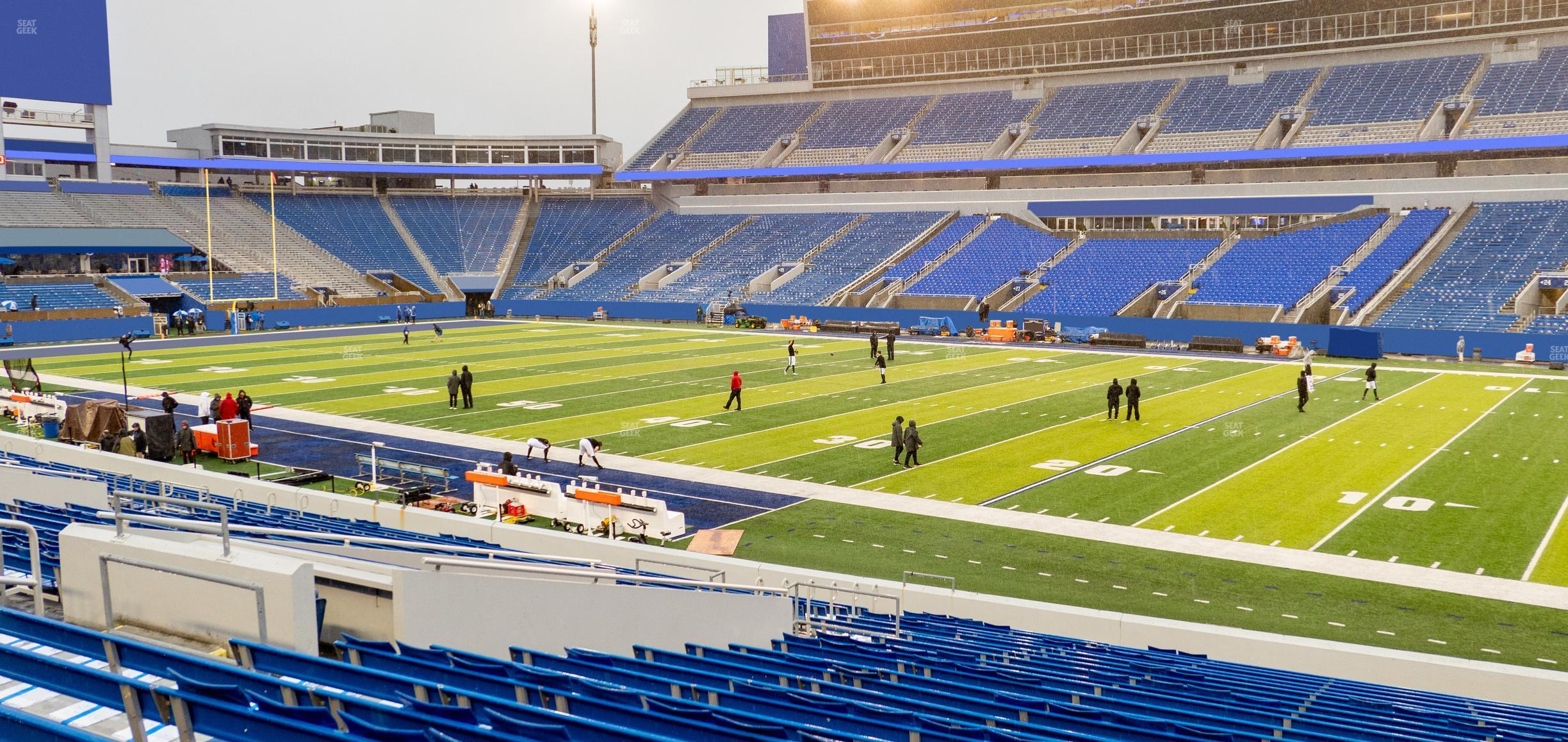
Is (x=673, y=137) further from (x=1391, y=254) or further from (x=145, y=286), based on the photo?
(x=1391, y=254)

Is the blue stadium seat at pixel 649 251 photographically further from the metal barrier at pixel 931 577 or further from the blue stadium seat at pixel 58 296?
the metal barrier at pixel 931 577

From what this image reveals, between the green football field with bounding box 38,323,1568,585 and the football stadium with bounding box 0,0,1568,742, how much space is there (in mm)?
216

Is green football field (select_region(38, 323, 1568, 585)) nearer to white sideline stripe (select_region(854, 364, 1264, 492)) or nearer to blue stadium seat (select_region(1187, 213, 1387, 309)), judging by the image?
white sideline stripe (select_region(854, 364, 1264, 492))

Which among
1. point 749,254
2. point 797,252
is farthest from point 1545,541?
point 749,254

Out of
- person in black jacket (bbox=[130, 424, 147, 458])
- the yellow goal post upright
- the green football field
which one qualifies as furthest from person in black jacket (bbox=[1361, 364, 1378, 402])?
the yellow goal post upright

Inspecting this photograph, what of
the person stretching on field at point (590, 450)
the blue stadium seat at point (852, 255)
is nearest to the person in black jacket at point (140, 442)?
the person stretching on field at point (590, 450)

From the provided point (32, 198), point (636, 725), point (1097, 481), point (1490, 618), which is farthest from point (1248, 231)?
point (32, 198)

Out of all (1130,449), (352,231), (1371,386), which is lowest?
(1130,449)

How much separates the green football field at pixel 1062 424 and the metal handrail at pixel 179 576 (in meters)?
13.5

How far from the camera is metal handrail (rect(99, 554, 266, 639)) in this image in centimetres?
498

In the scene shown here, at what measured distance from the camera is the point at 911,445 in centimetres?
2222

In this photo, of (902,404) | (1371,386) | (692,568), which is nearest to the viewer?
(692,568)

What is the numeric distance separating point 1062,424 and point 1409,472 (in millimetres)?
7838

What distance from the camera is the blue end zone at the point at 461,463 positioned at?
1908 cm
